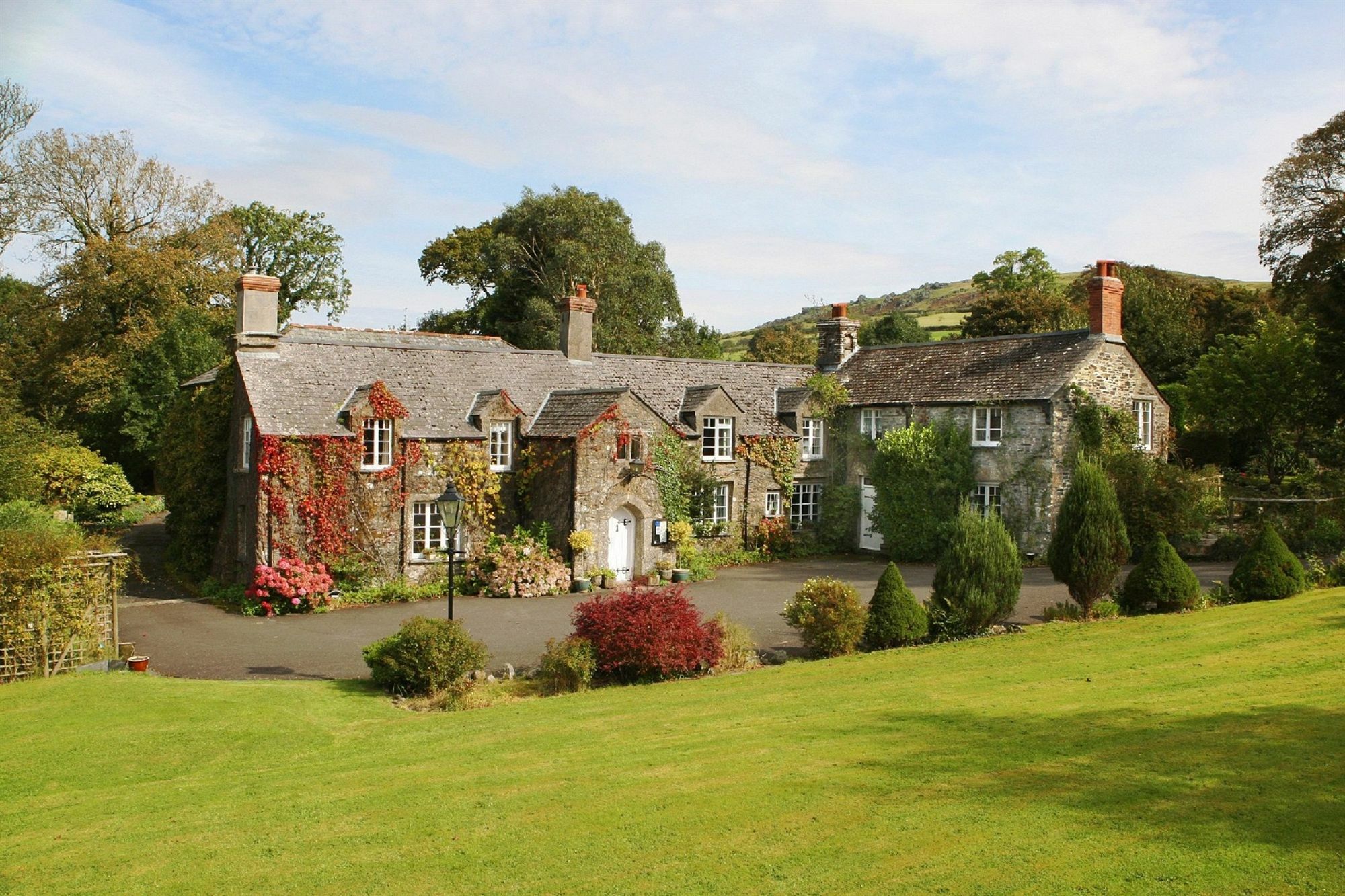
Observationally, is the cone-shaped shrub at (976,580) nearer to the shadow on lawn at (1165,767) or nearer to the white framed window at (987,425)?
the shadow on lawn at (1165,767)

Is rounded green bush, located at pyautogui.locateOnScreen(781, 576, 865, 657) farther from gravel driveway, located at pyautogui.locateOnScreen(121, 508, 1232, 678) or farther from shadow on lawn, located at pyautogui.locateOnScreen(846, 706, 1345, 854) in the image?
shadow on lawn, located at pyautogui.locateOnScreen(846, 706, 1345, 854)

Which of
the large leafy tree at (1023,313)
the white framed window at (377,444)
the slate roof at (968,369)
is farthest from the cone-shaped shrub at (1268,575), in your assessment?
the large leafy tree at (1023,313)

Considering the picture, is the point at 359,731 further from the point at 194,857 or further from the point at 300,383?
the point at 300,383

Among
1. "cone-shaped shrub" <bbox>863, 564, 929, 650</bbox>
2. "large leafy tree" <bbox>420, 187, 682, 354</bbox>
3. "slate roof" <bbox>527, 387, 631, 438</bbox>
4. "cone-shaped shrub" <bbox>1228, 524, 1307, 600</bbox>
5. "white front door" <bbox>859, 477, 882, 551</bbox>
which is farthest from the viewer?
"large leafy tree" <bbox>420, 187, 682, 354</bbox>

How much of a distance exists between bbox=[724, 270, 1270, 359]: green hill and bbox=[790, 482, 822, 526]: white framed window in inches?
1676

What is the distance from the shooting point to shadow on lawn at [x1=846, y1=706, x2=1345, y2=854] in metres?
8.91

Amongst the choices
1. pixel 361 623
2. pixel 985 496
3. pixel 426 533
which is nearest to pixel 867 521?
pixel 985 496

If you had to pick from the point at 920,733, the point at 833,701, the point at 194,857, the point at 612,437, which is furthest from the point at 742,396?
the point at 194,857

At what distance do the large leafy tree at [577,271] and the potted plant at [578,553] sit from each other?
24.5 m

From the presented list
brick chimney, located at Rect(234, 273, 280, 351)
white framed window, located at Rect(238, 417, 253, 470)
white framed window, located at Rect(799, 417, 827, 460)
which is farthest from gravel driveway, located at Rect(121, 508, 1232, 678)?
brick chimney, located at Rect(234, 273, 280, 351)

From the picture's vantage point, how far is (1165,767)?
34.5 feet

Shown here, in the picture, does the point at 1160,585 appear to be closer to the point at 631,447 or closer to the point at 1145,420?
the point at 1145,420

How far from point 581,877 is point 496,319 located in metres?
52.7

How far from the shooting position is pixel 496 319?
59156mm
